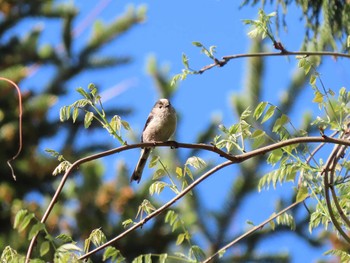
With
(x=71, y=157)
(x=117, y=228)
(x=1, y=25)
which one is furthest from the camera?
(x=1, y=25)

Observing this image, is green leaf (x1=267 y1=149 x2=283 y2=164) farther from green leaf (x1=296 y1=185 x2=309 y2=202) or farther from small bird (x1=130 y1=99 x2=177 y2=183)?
small bird (x1=130 y1=99 x2=177 y2=183)

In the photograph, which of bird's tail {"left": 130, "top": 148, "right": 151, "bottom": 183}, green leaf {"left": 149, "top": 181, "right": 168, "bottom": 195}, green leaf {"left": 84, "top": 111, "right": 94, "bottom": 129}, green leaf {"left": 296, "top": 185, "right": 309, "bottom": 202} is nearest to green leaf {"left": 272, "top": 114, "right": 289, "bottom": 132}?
green leaf {"left": 296, "top": 185, "right": 309, "bottom": 202}

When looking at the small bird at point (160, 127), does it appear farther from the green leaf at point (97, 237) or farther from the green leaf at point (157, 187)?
the green leaf at point (97, 237)

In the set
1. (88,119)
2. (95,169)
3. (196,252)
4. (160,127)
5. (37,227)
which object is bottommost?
(95,169)

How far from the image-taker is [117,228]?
6188mm

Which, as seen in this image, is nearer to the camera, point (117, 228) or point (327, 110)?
point (327, 110)

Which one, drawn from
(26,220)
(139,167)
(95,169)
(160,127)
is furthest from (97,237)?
(95,169)

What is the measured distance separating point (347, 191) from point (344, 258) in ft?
0.71

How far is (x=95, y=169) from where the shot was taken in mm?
6289

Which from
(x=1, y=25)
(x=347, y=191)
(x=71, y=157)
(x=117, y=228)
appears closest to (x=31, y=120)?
(x=71, y=157)

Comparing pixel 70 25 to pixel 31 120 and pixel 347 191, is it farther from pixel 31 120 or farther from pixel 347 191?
pixel 347 191

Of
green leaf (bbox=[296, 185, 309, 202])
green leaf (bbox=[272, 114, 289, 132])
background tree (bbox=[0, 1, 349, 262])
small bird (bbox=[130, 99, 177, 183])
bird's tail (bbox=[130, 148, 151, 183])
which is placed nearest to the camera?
green leaf (bbox=[272, 114, 289, 132])

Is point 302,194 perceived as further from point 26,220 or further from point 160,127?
point 160,127

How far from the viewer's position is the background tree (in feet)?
19.1
